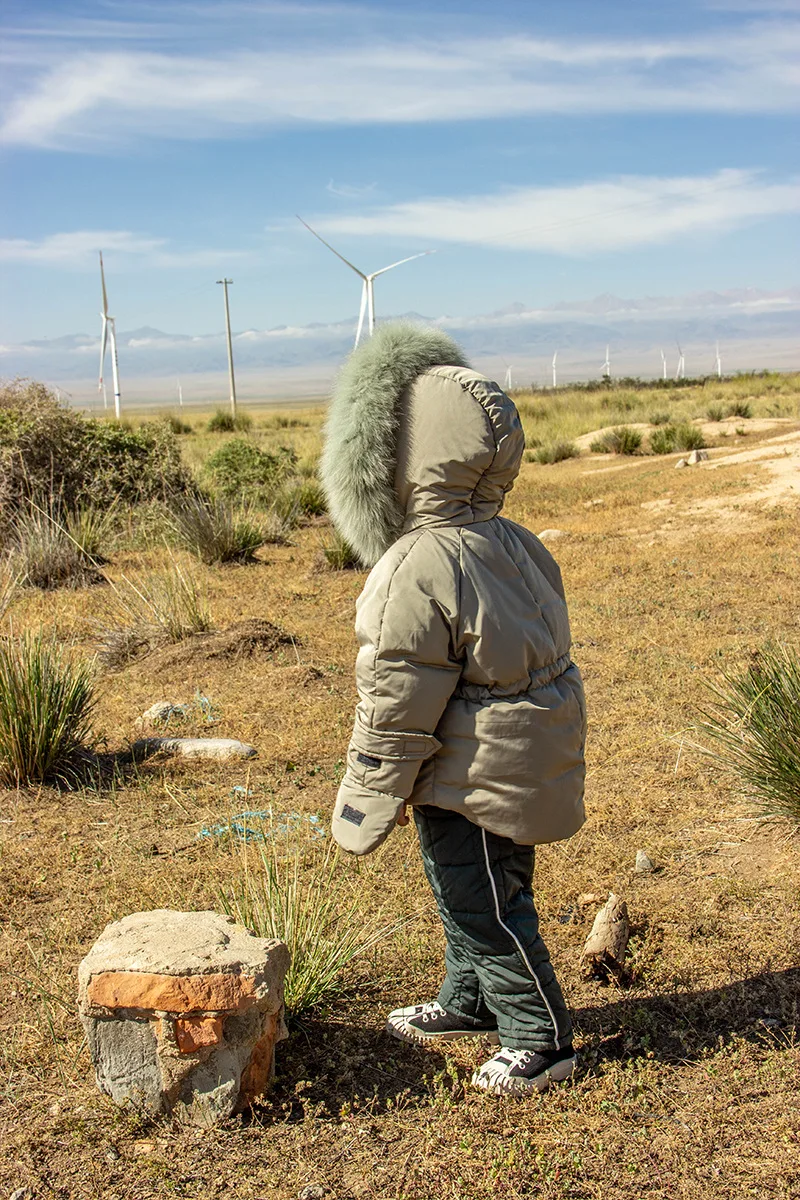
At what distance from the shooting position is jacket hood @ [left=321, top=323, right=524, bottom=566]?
253 cm

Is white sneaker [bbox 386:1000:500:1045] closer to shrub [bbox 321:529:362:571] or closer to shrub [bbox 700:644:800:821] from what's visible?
shrub [bbox 700:644:800:821]

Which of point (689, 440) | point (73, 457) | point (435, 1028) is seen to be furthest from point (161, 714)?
point (689, 440)

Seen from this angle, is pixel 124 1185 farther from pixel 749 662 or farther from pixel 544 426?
pixel 544 426

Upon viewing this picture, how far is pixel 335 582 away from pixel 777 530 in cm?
424

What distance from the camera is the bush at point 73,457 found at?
12.1 m

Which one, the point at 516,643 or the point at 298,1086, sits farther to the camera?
the point at 298,1086

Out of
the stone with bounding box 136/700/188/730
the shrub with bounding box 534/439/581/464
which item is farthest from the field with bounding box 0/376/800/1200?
the shrub with bounding box 534/439/581/464

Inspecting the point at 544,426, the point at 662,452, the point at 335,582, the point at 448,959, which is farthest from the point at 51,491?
the point at 544,426

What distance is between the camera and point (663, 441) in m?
19.4

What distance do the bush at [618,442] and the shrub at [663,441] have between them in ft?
1.08

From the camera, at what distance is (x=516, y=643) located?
2463 millimetres

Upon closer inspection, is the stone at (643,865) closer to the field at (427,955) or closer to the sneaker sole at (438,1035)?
the field at (427,955)

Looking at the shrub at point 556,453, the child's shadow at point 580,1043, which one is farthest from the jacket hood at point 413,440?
the shrub at point 556,453

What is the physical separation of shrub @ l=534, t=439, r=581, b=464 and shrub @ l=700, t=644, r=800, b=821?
16.2 meters
